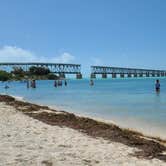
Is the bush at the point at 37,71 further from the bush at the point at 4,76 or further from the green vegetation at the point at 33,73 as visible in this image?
the bush at the point at 4,76

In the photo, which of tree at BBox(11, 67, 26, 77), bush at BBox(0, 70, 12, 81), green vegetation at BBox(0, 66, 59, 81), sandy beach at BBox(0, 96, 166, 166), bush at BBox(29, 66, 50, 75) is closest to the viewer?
sandy beach at BBox(0, 96, 166, 166)

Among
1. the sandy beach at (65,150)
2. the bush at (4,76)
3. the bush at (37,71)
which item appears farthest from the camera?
the bush at (37,71)

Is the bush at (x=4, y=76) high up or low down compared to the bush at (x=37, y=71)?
down

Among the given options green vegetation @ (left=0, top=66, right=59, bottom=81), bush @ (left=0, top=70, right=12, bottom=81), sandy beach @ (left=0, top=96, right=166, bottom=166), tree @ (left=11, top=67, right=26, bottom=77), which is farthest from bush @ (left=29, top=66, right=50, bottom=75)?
sandy beach @ (left=0, top=96, right=166, bottom=166)

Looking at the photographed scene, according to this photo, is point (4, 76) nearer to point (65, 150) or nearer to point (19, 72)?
point (19, 72)

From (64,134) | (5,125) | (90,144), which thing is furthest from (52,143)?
(5,125)

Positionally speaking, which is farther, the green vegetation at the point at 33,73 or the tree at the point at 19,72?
the tree at the point at 19,72

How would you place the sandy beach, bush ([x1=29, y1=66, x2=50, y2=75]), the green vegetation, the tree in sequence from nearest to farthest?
1. the sandy beach
2. the green vegetation
3. the tree
4. bush ([x1=29, y1=66, x2=50, y2=75])

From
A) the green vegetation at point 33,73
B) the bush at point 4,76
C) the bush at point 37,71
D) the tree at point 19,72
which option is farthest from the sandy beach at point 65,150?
the bush at point 37,71

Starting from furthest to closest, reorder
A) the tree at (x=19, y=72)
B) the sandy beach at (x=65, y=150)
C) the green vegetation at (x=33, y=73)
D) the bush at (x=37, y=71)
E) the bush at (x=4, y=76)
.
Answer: the bush at (x=37, y=71) < the tree at (x=19, y=72) < the green vegetation at (x=33, y=73) < the bush at (x=4, y=76) < the sandy beach at (x=65, y=150)

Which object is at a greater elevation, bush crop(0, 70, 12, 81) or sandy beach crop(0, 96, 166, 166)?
sandy beach crop(0, 96, 166, 166)

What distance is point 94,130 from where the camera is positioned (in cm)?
1299

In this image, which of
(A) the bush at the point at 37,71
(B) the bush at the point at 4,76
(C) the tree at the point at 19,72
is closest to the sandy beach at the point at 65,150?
(B) the bush at the point at 4,76

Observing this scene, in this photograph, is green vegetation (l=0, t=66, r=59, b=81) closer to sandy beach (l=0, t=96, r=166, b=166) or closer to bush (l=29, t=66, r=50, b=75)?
bush (l=29, t=66, r=50, b=75)
